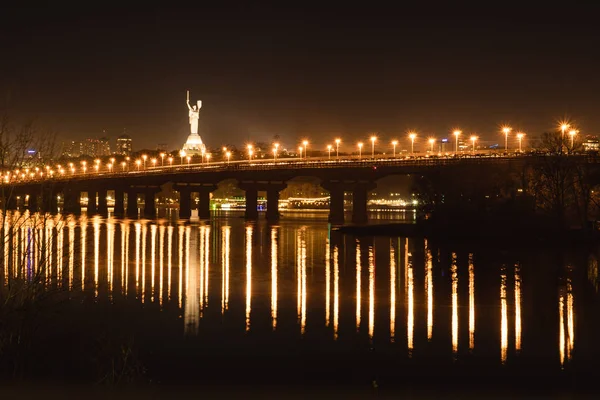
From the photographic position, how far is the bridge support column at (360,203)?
114256 mm

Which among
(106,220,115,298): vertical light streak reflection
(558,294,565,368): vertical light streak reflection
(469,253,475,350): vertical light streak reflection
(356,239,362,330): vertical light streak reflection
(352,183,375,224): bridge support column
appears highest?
(352,183,375,224): bridge support column

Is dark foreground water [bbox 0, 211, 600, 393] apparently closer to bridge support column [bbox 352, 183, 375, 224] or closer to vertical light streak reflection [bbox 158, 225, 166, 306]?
vertical light streak reflection [bbox 158, 225, 166, 306]

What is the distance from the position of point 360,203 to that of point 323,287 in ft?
270

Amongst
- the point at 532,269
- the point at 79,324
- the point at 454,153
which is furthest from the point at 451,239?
the point at 79,324

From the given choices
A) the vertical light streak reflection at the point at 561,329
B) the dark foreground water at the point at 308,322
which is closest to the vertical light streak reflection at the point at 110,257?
the dark foreground water at the point at 308,322

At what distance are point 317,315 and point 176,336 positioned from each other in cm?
590

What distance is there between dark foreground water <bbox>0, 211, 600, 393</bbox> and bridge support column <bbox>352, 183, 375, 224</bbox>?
6733 cm

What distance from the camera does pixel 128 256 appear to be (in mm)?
49688

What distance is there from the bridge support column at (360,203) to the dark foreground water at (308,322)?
67329 millimetres

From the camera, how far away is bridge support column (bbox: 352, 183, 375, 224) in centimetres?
11426

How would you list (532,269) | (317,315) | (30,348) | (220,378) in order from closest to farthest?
(220,378), (30,348), (317,315), (532,269)

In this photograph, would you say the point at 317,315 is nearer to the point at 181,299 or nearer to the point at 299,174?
the point at 181,299

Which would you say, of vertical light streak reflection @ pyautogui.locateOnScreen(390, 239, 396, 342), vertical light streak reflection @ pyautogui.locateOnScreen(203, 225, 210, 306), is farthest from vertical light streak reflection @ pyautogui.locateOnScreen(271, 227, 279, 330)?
vertical light streak reflection @ pyautogui.locateOnScreen(390, 239, 396, 342)

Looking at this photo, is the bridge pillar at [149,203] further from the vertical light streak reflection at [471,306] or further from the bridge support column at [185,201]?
the vertical light streak reflection at [471,306]
